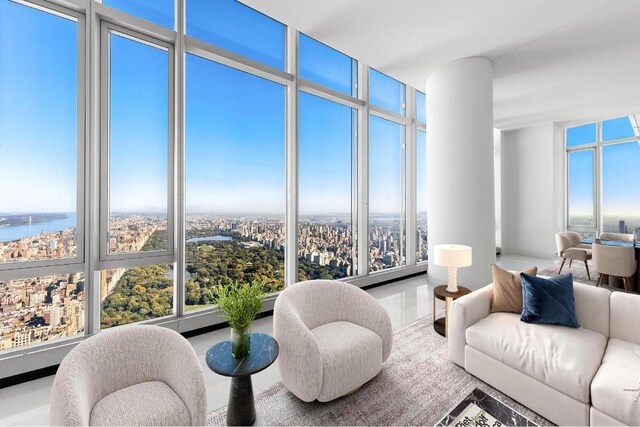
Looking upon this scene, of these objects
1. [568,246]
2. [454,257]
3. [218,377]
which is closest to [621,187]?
[568,246]

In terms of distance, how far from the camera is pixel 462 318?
85.1 inches

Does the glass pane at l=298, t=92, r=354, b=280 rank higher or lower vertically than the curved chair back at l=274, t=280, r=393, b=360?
higher

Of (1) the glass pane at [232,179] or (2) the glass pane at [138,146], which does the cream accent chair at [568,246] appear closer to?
(1) the glass pane at [232,179]

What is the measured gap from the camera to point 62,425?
1089 millimetres

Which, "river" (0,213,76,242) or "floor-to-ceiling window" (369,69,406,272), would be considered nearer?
"river" (0,213,76,242)

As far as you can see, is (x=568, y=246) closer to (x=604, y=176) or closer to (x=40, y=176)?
(x=604, y=176)

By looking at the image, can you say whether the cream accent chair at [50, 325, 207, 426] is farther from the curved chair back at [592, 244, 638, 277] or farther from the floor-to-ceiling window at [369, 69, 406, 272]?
the curved chair back at [592, 244, 638, 277]

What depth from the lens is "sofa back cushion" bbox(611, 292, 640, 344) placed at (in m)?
1.88

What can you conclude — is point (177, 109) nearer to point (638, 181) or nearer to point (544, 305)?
point (544, 305)

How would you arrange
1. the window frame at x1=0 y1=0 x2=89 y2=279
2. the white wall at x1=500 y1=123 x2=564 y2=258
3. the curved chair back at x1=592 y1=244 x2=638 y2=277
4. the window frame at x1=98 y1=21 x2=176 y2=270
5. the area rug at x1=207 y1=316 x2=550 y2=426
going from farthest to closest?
the white wall at x1=500 y1=123 x2=564 y2=258 → the curved chair back at x1=592 y1=244 x2=638 y2=277 → the window frame at x1=98 y1=21 x2=176 y2=270 → the window frame at x1=0 y1=0 x2=89 y2=279 → the area rug at x1=207 y1=316 x2=550 y2=426

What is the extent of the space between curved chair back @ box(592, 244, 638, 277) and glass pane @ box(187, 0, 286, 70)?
5579 mm

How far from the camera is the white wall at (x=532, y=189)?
6746mm

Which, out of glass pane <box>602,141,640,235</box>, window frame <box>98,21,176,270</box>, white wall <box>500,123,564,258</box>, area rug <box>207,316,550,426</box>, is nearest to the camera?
area rug <box>207,316,550,426</box>

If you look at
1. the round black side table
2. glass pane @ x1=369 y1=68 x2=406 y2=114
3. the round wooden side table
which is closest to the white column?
glass pane @ x1=369 y1=68 x2=406 y2=114
